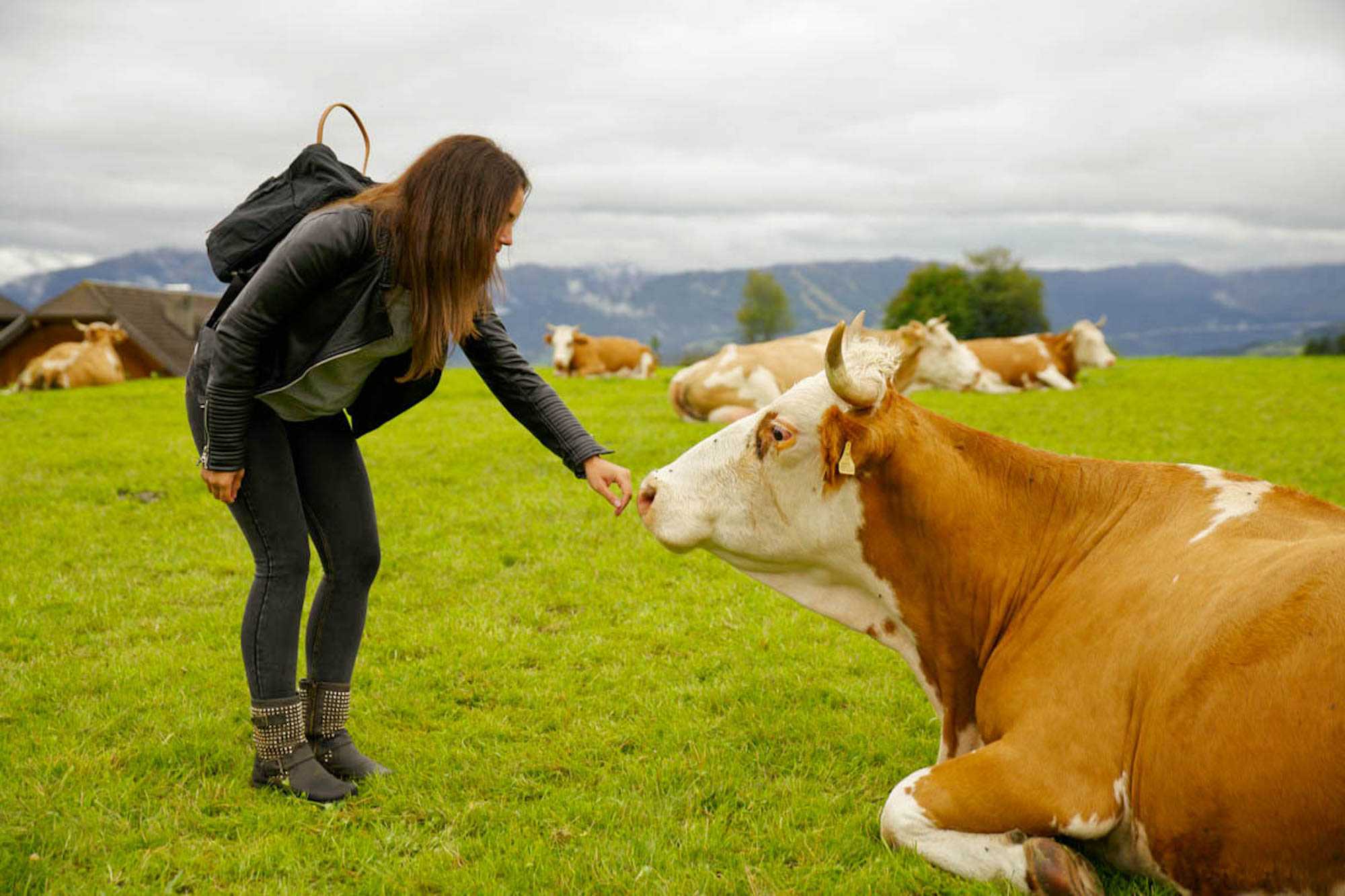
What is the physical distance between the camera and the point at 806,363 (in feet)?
56.9

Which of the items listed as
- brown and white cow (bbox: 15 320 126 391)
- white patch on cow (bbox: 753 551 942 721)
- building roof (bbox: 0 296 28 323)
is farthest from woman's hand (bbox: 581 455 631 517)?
building roof (bbox: 0 296 28 323)

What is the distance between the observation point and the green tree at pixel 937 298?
268 feet

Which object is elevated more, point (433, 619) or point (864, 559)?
point (864, 559)

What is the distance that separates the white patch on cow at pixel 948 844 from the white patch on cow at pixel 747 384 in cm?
1286

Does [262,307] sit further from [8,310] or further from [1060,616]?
[8,310]

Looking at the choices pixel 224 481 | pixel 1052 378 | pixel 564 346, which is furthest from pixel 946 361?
pixel 224 481

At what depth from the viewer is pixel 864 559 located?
4.38 m

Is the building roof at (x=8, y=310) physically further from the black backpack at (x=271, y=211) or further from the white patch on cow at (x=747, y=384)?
the black backpack at (x=271, y=211)

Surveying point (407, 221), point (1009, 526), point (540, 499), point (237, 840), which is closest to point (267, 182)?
point (407, 221)

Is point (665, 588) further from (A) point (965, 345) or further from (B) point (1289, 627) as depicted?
(A) point (965, 345)

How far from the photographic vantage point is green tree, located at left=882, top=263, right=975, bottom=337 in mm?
81688

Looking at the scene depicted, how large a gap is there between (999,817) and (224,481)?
3.11m

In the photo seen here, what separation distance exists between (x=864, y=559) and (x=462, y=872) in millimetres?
1985

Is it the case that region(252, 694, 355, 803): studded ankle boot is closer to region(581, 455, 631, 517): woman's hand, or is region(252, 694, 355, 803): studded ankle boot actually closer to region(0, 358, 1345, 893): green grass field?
region(0, 358, 1345, 893): green grass field
